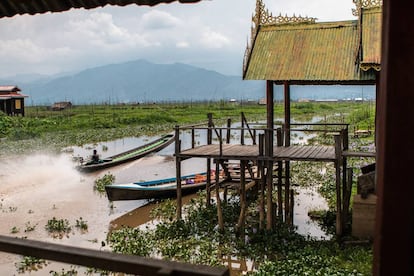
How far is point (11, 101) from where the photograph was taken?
153 ft

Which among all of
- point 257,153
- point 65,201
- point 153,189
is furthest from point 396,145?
point 65,201

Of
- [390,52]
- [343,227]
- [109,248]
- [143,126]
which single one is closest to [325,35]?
[343,227]

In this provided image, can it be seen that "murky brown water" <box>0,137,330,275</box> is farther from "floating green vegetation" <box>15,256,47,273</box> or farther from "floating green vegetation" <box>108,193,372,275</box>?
"floating green vegetation" <box>108,193,372,275</box>

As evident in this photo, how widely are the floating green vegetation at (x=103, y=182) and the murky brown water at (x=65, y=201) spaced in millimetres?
276

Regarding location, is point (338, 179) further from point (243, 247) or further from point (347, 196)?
point (243, 247)

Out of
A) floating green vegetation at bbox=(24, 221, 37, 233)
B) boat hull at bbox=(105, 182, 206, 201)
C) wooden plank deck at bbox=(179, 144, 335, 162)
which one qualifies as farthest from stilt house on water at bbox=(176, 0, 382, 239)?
floating green vegetation at bbox=(24, 221, 37, 233)

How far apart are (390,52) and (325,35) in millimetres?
11633

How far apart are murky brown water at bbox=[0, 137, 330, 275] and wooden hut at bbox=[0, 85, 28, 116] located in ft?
71.1

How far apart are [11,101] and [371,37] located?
43.6 metres

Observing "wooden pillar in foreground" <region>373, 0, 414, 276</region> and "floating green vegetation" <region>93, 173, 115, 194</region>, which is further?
"floating green vegetation" <region>93, 173, 115, 194</region>

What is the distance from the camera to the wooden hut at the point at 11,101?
150 ft

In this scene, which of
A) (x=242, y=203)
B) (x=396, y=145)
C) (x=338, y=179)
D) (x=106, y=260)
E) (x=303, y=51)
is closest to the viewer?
(x=396, y=145)

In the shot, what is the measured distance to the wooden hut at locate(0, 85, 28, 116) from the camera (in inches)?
1797

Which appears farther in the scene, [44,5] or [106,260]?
[44,5]
